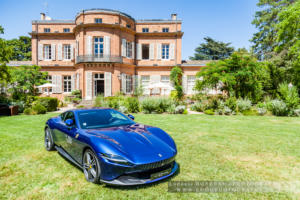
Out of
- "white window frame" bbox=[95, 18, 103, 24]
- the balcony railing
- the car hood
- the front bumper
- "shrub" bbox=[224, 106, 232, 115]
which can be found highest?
"white window frame" bbox=[95, 18, 103, 24]

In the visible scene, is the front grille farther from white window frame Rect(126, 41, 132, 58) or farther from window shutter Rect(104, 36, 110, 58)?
white window frame Rect(126, 41, 132, 58)

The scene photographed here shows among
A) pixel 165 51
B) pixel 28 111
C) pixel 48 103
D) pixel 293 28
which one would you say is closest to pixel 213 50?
pixel 165 51

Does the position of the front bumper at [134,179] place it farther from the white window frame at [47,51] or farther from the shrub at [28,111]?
the white window frame at [47,51]

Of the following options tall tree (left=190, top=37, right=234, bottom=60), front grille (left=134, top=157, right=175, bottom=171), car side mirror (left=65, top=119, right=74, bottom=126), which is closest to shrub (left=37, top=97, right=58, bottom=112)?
car side mirror (left=65, top=119, right=74, bottom=126)

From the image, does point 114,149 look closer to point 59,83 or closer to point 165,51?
point 165,51

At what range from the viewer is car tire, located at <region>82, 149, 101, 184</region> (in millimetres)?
2955

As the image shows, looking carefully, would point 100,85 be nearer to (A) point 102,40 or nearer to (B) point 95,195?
(A) point 102,40

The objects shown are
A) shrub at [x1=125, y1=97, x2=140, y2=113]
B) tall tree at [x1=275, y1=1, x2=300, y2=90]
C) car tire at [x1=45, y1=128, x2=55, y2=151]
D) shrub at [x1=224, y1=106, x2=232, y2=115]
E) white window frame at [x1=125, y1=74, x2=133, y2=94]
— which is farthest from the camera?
white window frame at [x1=125, y1=74, x2=133, y2=94]

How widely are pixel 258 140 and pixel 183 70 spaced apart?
18241mm

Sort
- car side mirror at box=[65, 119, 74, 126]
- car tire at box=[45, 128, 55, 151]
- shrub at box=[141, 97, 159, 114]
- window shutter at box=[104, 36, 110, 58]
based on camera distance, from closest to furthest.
→ car side mirror at box=[65, 119, 74, 126] < car tire at box=[45, 128, 55, 151] < shrub at box=[141, 97, 159, 114] < window shutter at box=[104, 36, 110, 58]

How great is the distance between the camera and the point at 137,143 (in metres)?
3.11

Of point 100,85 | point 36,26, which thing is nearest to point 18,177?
point 100,85

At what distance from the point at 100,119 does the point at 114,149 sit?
1.35 metres

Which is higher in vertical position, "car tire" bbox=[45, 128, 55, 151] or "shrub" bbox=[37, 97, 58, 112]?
"shrub" bbox=[37, 97, 58, 112]
